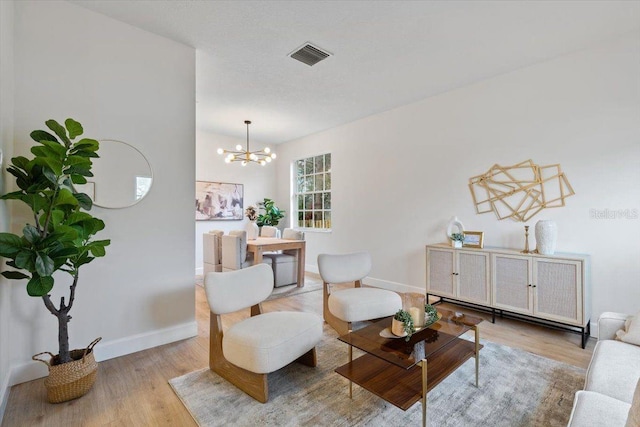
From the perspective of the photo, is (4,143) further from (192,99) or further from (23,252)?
(192,99)

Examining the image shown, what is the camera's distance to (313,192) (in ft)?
20.1

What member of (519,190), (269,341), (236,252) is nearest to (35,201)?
(269,341)

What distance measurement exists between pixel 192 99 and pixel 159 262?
163 cm

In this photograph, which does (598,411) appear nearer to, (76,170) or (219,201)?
(76,170)

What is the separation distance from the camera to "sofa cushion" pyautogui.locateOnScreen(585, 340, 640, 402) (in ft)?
4.37

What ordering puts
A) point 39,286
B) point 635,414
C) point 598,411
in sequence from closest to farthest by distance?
point 635,414 → point 598,411 → point 39,286

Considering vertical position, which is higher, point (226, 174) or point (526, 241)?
point (226, 174)

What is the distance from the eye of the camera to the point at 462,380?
2064mm

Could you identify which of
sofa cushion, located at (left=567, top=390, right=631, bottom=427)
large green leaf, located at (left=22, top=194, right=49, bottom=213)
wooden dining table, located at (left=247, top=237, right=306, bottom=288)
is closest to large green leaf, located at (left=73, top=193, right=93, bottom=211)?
large green leaf, located at (left=22, top=194, right=49, bottom=213)

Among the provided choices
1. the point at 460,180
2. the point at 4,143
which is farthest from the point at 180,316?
the point at 460,180

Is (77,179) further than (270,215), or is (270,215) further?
(270,215)

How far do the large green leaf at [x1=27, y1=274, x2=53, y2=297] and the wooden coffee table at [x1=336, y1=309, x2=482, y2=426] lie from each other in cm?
176

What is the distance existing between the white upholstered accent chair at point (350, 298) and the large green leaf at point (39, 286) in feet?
6.79

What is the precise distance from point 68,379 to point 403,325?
2149mm
